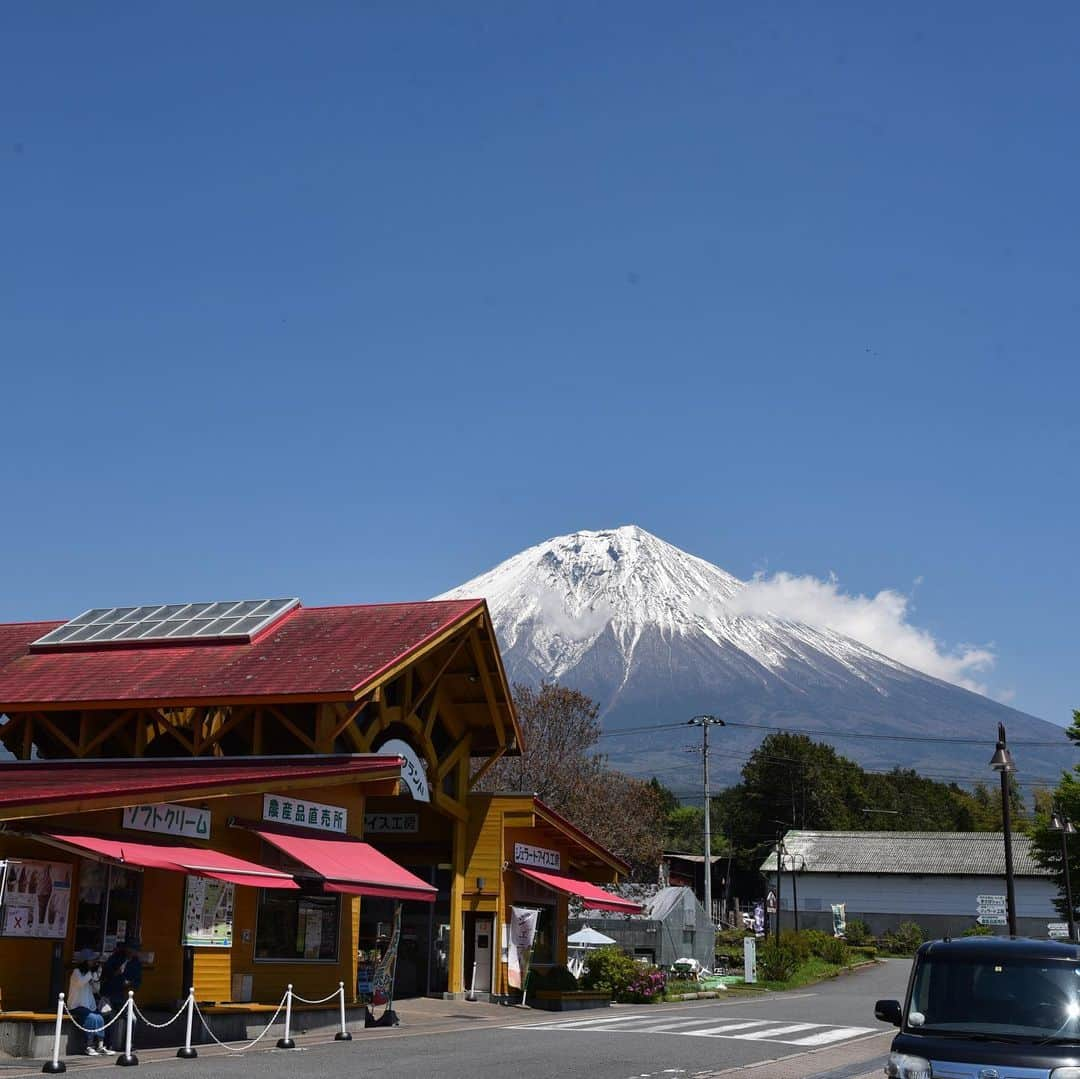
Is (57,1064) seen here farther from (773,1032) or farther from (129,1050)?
(773,1032)

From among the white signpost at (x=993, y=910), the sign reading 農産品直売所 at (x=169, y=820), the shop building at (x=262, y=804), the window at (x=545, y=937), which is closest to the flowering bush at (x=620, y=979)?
the shop building at (x=262, y=804)

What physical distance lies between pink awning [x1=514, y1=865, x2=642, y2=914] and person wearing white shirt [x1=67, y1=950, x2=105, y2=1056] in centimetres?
1664

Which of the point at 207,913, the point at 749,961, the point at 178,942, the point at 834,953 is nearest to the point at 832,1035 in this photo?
the point at 207,913

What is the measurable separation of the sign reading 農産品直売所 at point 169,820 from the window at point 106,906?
0.77m

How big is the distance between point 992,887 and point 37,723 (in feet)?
241

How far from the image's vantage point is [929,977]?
1223 cm

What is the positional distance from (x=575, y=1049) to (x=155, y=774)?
904 centimetres

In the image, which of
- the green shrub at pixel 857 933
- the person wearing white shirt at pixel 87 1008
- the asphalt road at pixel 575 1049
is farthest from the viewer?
the green shrub at pixel 857 933

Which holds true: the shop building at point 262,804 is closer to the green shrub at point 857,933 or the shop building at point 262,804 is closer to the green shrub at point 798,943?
the green shrub at point 798,943

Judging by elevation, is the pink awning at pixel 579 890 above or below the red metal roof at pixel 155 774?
below

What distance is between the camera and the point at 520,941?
3425 centimetres

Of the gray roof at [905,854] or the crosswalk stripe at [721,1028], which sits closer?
the crosswalk stripe at [721,1028]

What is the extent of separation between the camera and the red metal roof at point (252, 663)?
1033 inches

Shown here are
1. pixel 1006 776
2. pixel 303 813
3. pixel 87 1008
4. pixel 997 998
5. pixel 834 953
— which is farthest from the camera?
pixel 834 953
